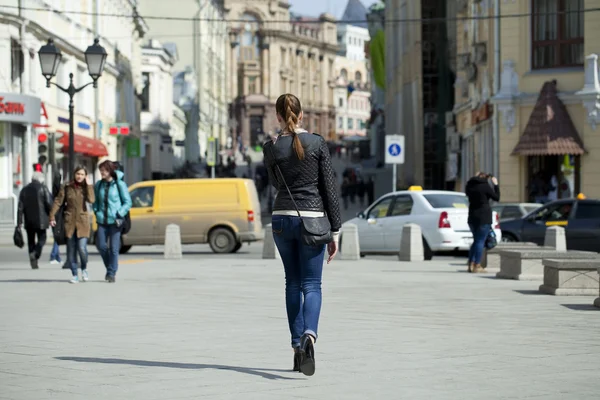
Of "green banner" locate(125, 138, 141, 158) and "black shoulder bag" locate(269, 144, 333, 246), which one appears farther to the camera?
"green banner" locate(125, 138, 141, 158)

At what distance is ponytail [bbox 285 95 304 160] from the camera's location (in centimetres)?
903

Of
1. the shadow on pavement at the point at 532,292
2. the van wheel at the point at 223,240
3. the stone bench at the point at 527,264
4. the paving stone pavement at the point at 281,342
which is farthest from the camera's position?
the van wheel at the point at 223,240

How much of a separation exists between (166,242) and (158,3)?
69731 millimetres

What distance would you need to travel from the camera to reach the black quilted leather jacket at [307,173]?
9117 mm

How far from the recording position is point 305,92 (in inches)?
7638

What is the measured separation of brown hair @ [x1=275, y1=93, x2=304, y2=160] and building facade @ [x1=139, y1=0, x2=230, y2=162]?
7736 cm

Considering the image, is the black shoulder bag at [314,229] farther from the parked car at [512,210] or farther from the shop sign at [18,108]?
the shop sign at [18,108]

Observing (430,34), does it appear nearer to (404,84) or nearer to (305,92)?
→ (404,84)

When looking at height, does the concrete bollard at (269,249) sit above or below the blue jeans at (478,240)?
below

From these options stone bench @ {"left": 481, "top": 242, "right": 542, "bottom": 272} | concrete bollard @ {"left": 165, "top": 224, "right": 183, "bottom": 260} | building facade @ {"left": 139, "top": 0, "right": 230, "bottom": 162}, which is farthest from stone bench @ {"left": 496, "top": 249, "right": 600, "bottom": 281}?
building facade @ {"left": 139, "top": 0, "right": 230, "bottom": 162}

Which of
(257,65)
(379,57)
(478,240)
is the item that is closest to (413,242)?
(478,240)

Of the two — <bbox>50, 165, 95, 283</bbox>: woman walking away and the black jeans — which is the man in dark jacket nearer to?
the black jeans

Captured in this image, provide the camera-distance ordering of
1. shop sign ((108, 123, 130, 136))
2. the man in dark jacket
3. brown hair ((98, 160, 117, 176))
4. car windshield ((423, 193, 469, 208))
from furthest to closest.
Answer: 1. shop sign ((108, 123, 130, 136))
2. car windshield ((423, 193, 469, 208))
3. the man in dark jacket
4. brown hair ((98, 160, 117, 176))

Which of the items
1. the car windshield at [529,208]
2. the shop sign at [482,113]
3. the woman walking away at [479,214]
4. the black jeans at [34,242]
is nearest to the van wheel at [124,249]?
the black jeans at [34,242]
